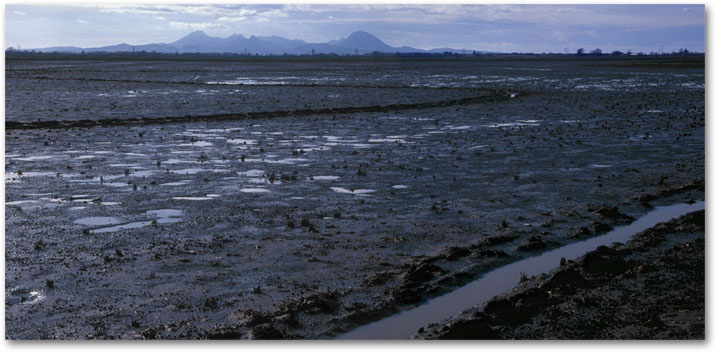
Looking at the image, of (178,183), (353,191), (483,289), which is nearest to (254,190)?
(178,183)

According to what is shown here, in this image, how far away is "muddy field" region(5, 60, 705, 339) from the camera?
8.92 metres

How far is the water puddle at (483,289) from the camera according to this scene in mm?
8188

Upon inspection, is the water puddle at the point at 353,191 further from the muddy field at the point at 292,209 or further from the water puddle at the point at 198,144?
the water puddle at the point at 198,144

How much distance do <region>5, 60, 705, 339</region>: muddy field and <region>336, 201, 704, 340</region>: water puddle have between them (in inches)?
8.3

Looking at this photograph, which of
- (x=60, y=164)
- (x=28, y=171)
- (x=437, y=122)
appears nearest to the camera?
(x=28, y=171)

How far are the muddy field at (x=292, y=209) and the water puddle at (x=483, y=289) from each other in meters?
0.21

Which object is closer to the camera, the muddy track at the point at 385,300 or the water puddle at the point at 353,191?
the muddy track at the point at 385,300

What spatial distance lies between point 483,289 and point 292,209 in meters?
5.52

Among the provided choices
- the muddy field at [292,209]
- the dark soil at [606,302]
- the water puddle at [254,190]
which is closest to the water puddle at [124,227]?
the muddy field at [292,209]

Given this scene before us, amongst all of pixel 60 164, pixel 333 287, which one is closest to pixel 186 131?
pixel 60 164

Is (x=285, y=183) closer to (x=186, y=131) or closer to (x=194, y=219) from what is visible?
(x=194, y=219)

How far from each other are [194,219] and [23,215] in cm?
313

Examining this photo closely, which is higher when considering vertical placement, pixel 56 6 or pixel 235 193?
pixel 56 6

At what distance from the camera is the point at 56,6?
36.3 ft
